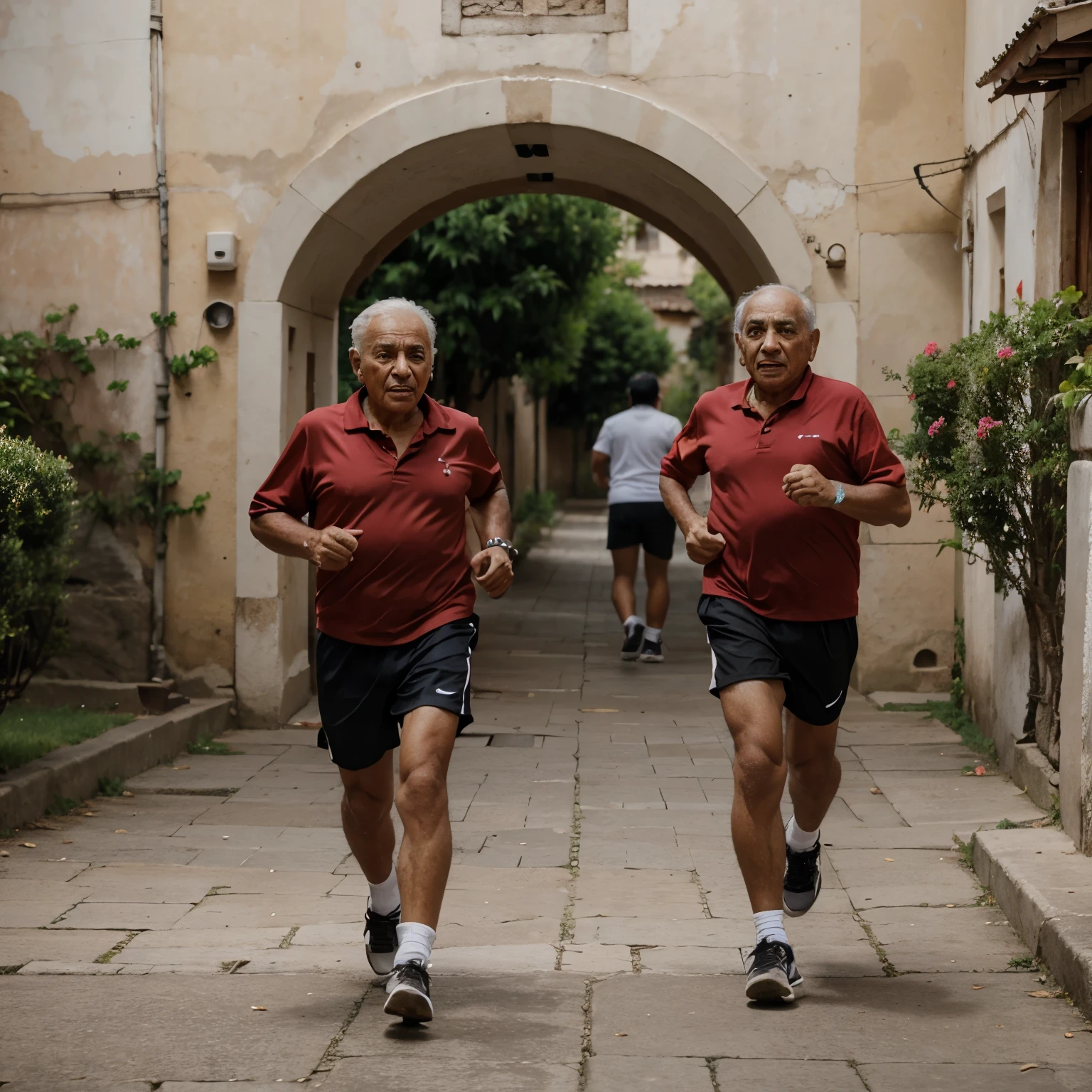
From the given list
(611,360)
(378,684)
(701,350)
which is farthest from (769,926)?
(701,350)

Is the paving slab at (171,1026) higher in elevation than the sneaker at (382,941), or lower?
lower

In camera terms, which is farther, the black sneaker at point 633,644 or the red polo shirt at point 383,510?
the black sneaker at point 633,644

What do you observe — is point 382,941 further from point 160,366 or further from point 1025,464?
point 160,366

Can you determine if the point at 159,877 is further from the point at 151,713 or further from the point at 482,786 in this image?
the point at 151,713

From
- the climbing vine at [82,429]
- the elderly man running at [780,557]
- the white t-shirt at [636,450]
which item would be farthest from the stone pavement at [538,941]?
the white t-shirt at [636,450]

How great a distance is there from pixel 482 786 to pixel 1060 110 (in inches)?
151

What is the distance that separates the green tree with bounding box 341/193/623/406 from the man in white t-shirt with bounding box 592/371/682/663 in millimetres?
4223

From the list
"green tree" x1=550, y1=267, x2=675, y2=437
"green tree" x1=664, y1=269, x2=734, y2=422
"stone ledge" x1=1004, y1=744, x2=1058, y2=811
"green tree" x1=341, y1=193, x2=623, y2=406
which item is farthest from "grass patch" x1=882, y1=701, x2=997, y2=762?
"green tree" x1=664, y1=269, x2=734, y2=422

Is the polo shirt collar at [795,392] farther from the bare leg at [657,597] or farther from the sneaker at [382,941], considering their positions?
the bare leg at [657,597]

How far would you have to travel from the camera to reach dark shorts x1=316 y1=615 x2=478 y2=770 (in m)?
4.11

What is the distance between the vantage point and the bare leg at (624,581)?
11398 mm

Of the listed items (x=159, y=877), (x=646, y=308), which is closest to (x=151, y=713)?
(x=159, y=877)

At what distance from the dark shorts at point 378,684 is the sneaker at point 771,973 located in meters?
0.95

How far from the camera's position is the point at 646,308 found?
44.4 m
